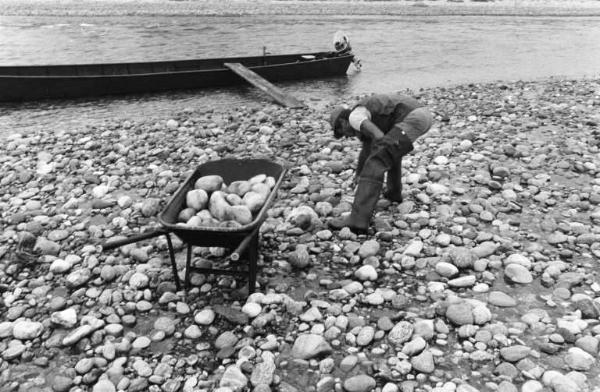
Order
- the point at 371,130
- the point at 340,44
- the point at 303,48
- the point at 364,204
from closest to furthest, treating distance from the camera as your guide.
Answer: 1. the point at 371,130
2. the point at 364,204
3. the point at 340,44
4. the point at 303,48

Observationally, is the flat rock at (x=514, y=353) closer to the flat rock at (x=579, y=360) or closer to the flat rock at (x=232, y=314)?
the flat rock at (x=579, y=360)

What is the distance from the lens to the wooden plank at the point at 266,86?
13.1 m

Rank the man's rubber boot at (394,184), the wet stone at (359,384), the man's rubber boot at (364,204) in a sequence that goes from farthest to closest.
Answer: the man's rubber boot at (394,184) < the man's rubber boot at (364,204) < the wet stone at (359,384)

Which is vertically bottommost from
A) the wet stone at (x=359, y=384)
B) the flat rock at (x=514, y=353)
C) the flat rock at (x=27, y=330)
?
the flat rock at (x=27, y=330)

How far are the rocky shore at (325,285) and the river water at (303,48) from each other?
691cm

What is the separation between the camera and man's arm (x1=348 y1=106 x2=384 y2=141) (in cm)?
527

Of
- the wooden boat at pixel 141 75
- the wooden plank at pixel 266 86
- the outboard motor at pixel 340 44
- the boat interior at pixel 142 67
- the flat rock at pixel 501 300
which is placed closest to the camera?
the flat rock at pixel 501 300

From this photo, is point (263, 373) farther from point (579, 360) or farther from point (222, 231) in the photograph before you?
point (579, 360)

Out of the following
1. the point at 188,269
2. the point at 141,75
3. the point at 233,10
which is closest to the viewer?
the point at 188,269

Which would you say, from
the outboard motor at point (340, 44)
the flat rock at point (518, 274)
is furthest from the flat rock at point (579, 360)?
the outboard motor at point (340, 44)

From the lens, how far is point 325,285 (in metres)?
4.78

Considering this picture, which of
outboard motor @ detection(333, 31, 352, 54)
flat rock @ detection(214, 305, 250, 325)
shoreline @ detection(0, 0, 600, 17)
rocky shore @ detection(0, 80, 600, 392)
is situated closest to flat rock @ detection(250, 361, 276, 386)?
rocky shore @ detection(0, 80, 600, 392)

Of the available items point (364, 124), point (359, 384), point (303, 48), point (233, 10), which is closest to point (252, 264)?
point (359, 384)

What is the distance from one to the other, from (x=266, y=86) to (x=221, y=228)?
10.8 meters
